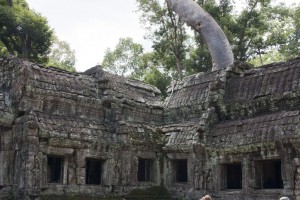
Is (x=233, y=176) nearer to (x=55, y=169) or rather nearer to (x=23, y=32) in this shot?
(x=55, y=169)

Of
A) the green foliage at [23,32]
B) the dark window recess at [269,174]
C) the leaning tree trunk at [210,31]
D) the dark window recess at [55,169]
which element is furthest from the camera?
the green foliage at [23,32]

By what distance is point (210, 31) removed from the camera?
70.5 ft

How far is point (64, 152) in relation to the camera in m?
11.8

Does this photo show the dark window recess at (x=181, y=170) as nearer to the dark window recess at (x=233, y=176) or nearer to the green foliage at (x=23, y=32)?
the dark window recess at (x=233, y=176)

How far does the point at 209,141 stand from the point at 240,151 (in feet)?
4.21

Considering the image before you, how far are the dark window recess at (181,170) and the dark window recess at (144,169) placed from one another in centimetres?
97

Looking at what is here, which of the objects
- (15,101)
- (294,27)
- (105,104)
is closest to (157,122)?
(105,104)

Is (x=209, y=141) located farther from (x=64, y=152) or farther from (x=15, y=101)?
(x=15, y=101)

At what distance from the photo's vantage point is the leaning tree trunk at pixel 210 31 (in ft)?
68.3

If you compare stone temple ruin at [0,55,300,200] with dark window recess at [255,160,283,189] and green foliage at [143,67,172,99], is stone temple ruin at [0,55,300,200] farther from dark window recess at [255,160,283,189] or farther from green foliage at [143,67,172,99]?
green foliage at [143,67,172,99]

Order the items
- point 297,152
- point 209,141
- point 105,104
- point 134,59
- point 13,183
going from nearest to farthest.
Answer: point 297,152, point 13,183, point 209,141, point 105,104, point 134,59

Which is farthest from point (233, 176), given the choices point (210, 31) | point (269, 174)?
point (210, 31)

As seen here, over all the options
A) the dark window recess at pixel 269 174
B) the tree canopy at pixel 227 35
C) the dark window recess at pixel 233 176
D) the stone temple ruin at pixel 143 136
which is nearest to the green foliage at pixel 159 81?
the tree canopy at pixel 227 35

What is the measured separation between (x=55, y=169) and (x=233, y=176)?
5.70 m
